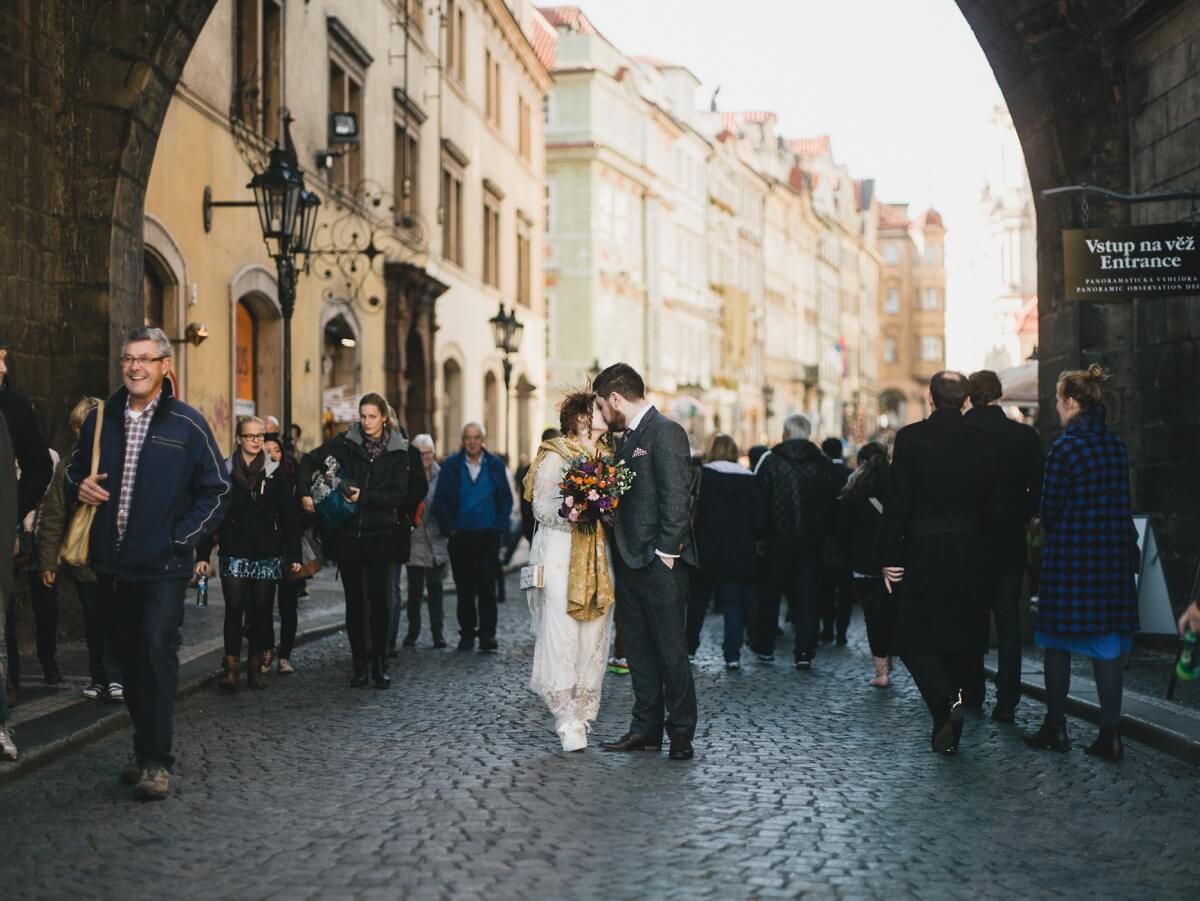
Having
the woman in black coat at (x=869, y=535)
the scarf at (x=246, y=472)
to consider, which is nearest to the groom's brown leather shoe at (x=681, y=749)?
the woman in black coat at (x=869, y=535)

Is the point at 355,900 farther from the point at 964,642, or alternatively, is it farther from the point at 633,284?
the point at 633,284

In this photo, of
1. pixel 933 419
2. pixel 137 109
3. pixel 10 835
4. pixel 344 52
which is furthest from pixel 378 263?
pixel 10 835

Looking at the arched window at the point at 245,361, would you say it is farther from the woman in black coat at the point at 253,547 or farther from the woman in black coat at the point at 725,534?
the woman in black coat at the point at 253,547

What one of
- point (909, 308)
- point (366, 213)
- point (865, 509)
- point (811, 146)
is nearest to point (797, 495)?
point (865, 509)

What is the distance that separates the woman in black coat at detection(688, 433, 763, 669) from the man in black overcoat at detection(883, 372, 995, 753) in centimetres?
422

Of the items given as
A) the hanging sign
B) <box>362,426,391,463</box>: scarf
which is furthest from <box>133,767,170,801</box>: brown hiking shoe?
the hanging sign

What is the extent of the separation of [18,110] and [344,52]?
540 inches

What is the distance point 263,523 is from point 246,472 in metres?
0.33

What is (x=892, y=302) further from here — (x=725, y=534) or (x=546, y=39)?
(x=725, y=534)

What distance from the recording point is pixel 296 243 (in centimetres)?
1728

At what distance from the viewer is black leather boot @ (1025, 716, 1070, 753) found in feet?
29.2

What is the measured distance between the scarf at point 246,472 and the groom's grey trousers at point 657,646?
3393 mm

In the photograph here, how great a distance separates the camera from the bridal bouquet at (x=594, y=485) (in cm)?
877

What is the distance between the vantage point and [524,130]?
140ft
